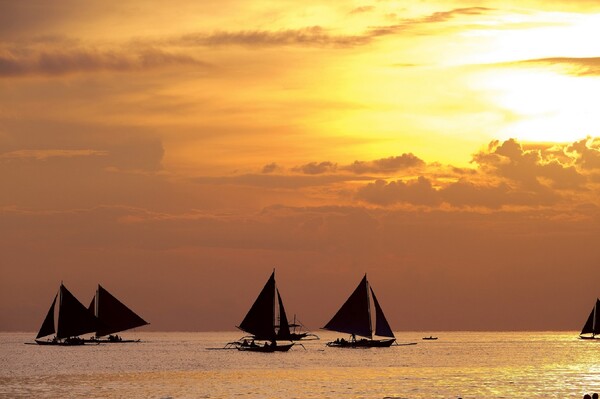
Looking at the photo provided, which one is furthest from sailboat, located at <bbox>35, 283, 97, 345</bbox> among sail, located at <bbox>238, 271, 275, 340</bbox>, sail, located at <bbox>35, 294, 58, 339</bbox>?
sail, located at <bbox>238, 271, 275, 340</bbox>

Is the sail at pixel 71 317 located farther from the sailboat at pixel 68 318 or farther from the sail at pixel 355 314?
the sail at pixel 355 314

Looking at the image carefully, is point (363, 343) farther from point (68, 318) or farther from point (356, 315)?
point (68, 318)

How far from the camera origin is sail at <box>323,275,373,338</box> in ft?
516

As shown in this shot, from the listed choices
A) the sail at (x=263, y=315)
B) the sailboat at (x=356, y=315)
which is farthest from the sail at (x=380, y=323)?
the sail at (x=263, y=315)

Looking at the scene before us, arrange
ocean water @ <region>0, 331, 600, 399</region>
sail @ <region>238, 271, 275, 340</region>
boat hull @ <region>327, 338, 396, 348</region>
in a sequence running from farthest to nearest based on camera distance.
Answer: boat hull @ <region>327, 338, 396, 348</region> → sail @ <region>238, 271, 275, 340</region> → ocean water @ <region>0, 331, 600, 399</region>

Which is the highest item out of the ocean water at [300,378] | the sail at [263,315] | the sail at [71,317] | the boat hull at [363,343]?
the sail at [71,317]

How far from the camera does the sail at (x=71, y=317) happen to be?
167m

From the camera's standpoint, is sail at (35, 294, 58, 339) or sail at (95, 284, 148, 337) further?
sail at (95, 284, 148, 337)

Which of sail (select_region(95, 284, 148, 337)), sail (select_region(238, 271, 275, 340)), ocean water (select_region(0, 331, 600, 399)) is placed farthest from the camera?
sail (select_region(95, 284, 148, 337))

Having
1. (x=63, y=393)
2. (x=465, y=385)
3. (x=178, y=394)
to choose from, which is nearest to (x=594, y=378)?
(x=465, y=385)

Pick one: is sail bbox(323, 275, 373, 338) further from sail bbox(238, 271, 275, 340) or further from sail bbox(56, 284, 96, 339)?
sail bbox(56, 284, 96, 339)

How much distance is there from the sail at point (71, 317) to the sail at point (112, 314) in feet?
46.4

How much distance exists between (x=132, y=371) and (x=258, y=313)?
19.1 metres

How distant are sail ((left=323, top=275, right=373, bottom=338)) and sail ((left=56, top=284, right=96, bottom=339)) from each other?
1599 inches
